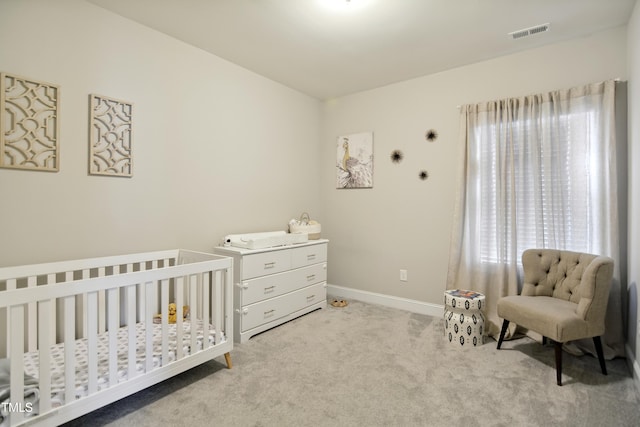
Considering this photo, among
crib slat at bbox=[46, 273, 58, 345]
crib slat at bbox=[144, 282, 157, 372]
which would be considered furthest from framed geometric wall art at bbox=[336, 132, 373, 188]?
crib slat at bbox=[46, 273, 58, 345]

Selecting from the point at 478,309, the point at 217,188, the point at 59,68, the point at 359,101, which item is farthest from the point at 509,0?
the point at 59,68

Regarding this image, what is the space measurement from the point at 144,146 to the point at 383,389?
233 centimetres

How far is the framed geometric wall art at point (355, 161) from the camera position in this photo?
3.65 metres

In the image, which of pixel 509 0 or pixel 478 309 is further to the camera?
pixel 478 309

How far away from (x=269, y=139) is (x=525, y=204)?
2450 mm

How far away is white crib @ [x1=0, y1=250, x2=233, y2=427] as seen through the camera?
52.1 inches

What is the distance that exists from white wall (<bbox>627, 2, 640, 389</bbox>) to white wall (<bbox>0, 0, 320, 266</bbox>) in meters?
2.84

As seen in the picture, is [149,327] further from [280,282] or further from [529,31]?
[529,31]

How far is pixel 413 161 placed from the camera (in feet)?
11.0

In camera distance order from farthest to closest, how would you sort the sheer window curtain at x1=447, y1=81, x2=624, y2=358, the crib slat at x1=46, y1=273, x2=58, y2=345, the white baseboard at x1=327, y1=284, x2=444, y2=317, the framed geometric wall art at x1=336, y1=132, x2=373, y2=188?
the framed geometric wall art at x1=336, y1=132, x2=373, y2=188 → the white baseboard at x1=327, y1=284, x2=444, y2=317 → the sheer window curtain at x1=447, y1=81, x2=624, y2=358 → the crib slat at x1=46, y1=273, x2=58, y2=345

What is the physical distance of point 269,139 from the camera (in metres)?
3.41

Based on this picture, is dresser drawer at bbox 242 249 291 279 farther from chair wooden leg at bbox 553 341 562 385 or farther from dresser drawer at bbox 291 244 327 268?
chair wooden leg at bbox 553 341 562 385

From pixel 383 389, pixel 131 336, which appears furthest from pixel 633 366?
pixel 131 336

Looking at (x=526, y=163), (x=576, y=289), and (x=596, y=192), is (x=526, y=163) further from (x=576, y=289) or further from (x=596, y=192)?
(x=576, y=289)
